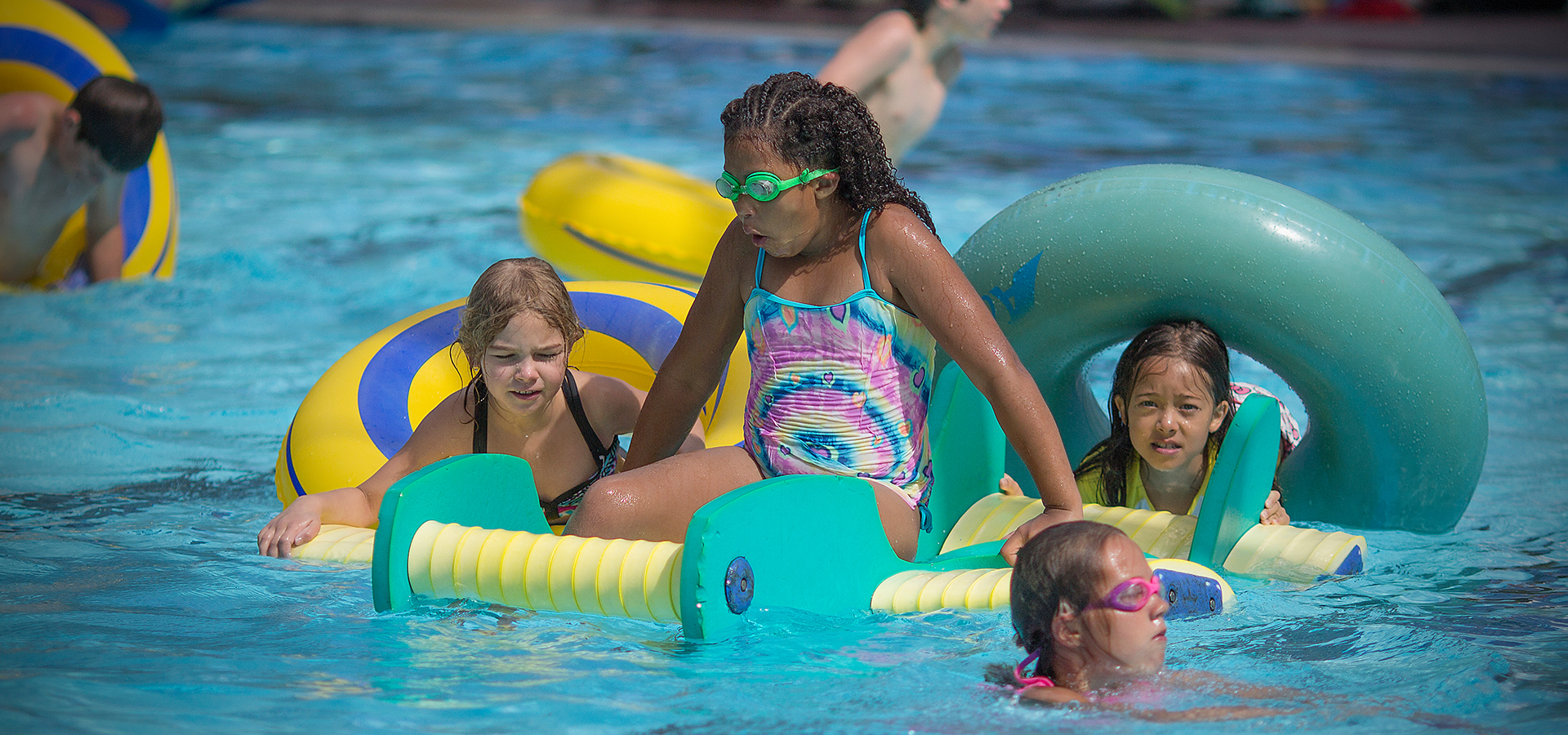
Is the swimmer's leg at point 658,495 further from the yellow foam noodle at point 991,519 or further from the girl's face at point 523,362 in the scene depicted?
the yellow foam noodle at point 991,519

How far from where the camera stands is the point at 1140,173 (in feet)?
11.5

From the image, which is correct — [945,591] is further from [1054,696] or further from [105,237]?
[105,237]

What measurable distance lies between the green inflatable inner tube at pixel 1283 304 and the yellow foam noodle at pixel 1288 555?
1.14ft

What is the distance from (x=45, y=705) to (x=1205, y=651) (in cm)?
218

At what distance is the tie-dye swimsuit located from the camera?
9.93 feet

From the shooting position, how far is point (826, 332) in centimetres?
303

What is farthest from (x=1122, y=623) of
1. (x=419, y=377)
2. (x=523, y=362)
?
(x=419, y=377)

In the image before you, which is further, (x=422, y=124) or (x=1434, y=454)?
(x=422, y=124)

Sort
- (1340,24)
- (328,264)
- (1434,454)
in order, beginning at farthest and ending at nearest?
(1340,24), (328,264), (1434,454)

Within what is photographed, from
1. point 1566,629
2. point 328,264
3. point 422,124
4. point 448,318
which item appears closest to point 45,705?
point 448,318

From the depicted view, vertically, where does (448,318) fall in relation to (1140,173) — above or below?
below

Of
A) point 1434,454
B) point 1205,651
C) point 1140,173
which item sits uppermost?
point 1140,173

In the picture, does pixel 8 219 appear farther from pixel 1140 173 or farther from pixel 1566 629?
pixel 1566 629

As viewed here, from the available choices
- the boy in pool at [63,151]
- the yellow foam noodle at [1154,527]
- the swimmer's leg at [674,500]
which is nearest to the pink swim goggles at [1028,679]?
the swimmer's leg at [674,500]
